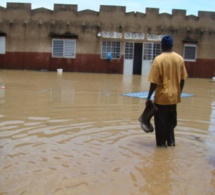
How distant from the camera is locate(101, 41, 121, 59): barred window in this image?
24.3 meters

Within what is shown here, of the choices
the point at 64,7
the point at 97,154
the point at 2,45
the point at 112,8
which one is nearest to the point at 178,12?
the point at 112,8

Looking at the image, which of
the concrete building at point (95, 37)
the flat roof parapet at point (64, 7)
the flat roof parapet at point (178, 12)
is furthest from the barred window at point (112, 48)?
the flat roof parapet at point (178, 12)

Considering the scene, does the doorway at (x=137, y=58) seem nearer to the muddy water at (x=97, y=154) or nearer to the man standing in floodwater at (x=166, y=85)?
the muddy water at (x=97, y=154)

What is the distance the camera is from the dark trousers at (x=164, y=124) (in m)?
5.36

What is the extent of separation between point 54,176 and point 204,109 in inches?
245

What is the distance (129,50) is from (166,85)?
19.5 metres

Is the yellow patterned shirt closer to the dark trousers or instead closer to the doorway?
the dark trousers

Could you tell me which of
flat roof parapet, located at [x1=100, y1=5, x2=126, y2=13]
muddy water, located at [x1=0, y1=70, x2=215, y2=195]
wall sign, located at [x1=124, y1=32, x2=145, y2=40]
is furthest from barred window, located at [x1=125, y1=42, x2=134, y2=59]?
muddy water, located at [x1=0, y1=70, x2=215, y2=195]

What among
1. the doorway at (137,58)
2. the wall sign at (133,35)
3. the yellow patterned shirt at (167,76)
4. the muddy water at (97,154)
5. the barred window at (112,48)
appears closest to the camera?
→ the muddy water at (97,154)

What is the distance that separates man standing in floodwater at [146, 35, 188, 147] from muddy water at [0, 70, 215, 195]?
291 mm

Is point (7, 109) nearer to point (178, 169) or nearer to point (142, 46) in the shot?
point (178, 169)

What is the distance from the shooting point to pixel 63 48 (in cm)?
2425

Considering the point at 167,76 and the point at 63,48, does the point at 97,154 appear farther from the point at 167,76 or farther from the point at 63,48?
the point at 63,48

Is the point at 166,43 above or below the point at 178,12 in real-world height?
below
